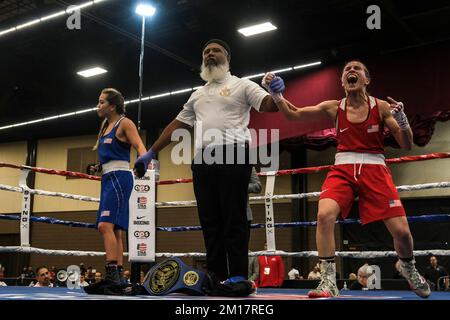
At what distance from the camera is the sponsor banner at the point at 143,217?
473 cm

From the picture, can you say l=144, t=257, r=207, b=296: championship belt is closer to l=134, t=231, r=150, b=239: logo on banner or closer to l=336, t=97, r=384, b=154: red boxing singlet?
l=336, t=97, r=384, b=154: red boxing singlet

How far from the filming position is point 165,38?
30.7 ft

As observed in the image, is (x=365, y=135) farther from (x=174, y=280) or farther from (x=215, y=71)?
(x=174, y=280)

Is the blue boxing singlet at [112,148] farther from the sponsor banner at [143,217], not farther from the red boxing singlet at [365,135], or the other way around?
the sponsor banner at [143,217]

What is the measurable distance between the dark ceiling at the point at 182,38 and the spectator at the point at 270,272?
3.56 metres

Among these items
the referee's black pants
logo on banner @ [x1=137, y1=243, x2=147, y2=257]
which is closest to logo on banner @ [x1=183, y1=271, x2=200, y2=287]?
the referee's black pants

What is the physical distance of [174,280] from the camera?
98.6 inches

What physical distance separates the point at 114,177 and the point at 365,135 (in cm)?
152

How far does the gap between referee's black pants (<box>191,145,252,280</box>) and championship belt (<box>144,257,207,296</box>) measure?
0.56ft

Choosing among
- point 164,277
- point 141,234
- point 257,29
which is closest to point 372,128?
point 164,277

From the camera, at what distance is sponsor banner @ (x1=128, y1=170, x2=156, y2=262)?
4.73 metres
